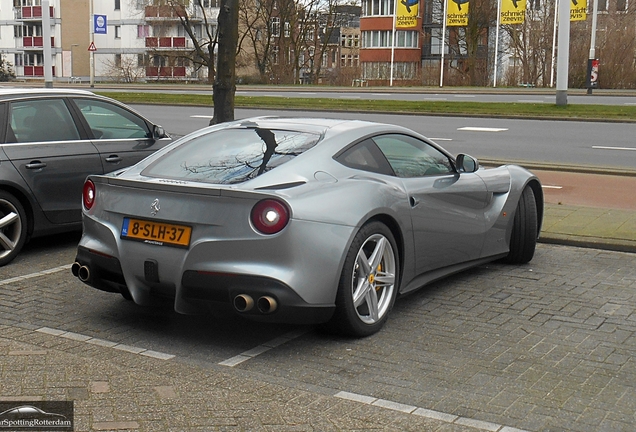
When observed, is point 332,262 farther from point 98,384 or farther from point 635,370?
point 635,370

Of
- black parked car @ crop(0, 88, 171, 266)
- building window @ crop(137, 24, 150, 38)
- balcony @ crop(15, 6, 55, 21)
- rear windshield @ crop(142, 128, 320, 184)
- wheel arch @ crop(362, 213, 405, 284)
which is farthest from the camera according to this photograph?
balcony @ crop(15, 6, 55, 21)

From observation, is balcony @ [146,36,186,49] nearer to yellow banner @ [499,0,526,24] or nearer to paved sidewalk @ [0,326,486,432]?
yellow banner @ [499,0,526,24]

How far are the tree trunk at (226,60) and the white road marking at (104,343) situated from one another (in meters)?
7.67

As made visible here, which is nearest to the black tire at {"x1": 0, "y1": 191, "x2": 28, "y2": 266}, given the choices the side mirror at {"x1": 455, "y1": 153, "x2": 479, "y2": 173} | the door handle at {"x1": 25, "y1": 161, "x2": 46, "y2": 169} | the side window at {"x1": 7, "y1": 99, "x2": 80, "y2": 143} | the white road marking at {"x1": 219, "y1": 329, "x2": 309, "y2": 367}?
the door handle at {"x1": 25, "y1": 161, "x2": 46, "y2": 169}

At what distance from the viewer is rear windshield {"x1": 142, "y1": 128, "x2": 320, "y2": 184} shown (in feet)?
18.2

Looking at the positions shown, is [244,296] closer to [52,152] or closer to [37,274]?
[37,274]

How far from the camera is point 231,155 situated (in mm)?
5824

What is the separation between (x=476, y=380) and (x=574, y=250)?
13.0ft

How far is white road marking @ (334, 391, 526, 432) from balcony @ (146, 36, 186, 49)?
78.4m

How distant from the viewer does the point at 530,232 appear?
756 centimetres

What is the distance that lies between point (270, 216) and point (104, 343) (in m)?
1.34

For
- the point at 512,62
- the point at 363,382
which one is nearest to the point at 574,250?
the point at 363,382

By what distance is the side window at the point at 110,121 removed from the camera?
848 centimetres

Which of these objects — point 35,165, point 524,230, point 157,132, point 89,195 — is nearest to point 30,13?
point 157,132
